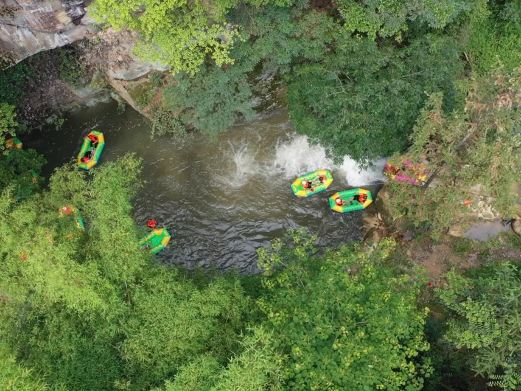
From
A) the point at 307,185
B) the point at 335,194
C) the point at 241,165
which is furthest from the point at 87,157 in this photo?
the point at 335,194

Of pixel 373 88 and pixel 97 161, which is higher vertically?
pixel 97 161

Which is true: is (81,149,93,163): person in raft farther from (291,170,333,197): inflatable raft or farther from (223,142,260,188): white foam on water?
(291,170,333,197): inflatable raft

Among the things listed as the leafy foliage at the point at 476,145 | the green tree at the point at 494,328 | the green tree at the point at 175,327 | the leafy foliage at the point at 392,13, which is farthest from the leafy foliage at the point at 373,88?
the green tree at the point at 175,327

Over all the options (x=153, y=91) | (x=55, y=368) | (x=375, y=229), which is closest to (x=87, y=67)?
(x=153, y=91)

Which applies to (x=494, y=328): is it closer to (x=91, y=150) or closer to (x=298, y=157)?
(x=298, y=157)

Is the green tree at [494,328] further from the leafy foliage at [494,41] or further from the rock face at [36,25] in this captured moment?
the rock face at [36,25]

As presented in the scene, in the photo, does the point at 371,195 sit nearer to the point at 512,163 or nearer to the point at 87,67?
the point at 512,163

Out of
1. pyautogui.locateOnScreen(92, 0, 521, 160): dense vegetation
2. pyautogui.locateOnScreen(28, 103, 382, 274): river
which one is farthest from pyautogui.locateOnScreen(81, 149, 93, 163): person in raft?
pyautogui.locateOnScreen(92, 0, 521, 160): dense vegetation
